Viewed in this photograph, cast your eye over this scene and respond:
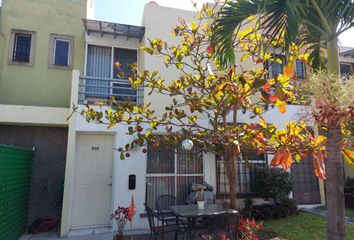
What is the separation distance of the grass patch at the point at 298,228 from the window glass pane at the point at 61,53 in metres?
8.43

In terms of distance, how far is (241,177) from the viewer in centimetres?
934

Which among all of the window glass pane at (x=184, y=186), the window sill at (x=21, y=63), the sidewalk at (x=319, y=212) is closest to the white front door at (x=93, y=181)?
the window glass pane at (x=184, y=186)

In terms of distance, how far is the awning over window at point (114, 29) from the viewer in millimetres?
9414

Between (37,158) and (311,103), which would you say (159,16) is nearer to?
(37,158)

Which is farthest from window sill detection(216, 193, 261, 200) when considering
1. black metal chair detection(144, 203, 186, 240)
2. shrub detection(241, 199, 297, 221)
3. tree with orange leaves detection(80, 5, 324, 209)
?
tree with orange leaves detection(80, 5, 324, 209)

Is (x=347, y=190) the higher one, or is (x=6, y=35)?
(x=6, y=35)

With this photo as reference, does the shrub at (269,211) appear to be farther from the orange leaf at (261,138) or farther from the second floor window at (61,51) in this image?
the second floor window at (61,51)

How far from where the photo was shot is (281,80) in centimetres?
408

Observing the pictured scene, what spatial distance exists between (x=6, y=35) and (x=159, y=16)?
5283 millimetres

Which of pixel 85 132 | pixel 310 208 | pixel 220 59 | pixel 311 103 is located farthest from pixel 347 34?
pixel 310 208

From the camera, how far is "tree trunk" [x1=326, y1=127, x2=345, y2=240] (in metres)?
3.01

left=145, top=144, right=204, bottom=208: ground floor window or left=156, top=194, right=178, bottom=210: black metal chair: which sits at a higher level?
left=145, top=144, right=204, bottom=208: ground floor window

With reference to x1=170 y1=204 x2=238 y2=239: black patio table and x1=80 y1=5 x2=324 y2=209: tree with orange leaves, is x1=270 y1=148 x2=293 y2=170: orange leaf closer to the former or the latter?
x1=80 y1=5 x2=324 y2=209: tree with orange leaves

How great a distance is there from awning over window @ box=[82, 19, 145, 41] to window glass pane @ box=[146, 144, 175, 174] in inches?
165
